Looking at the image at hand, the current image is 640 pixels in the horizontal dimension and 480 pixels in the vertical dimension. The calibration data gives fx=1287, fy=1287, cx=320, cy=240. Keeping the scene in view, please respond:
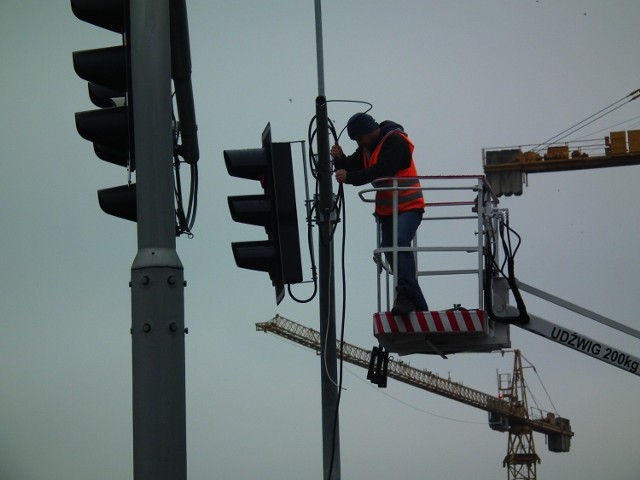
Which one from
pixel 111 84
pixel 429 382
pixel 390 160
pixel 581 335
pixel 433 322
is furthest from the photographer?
pixel 429 382

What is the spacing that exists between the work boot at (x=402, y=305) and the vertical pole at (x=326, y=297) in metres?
1.22

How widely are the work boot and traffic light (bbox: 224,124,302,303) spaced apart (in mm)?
2759

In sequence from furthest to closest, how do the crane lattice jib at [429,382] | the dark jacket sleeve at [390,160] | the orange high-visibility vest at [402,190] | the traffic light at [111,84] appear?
the crane lattice jib at [429,382] < the orange high-visibility vest at [402,190] < the dark jacket sleeve at [390,160] < the traffic light at [111,84]

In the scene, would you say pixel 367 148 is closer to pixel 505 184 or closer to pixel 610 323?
pixel 610 323

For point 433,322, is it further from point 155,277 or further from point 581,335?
point 155,277

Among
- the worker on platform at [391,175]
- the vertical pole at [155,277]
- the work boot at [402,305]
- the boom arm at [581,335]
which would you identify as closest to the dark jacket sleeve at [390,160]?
the worker on platform at [391,175]

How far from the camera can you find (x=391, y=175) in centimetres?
1058

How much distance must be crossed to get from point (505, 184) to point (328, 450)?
73.6m

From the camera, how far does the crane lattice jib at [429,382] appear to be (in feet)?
272

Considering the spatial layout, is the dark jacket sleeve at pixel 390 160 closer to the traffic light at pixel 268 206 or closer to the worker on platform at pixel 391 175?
the worker on platform at pixel 391 175

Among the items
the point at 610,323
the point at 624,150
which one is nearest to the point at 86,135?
the point at 610,323

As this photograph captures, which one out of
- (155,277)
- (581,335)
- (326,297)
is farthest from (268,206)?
(581,335)

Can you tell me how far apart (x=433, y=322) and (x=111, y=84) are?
4.75 m

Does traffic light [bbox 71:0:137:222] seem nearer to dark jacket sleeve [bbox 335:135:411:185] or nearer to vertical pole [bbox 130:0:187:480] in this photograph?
vertical pole [bbox 130:0:187:480]
